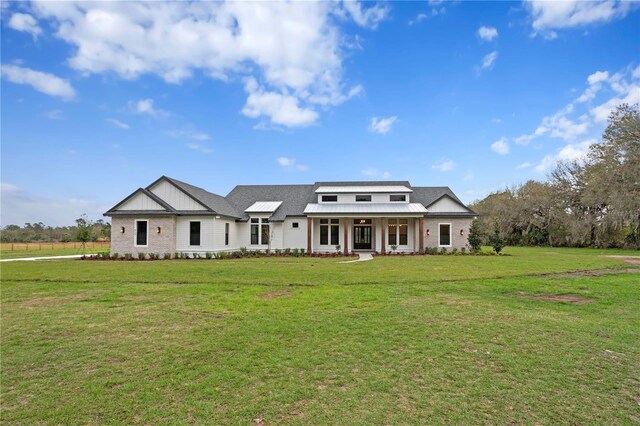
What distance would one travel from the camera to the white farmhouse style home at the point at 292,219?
21531mm

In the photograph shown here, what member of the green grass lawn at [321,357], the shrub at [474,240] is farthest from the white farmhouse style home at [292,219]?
the green grass lawn at [321,357]

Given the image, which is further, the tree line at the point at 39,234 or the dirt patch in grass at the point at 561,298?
the tree line at the point at 39,234

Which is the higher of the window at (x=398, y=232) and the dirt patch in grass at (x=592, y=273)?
the window at (x=398, y=232)

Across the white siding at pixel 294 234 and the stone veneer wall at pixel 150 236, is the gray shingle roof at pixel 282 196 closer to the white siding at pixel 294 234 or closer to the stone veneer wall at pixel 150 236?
the white siding at pixel 294 234

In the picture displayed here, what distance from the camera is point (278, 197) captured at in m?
28.0

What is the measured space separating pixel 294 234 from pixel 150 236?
9577 mm

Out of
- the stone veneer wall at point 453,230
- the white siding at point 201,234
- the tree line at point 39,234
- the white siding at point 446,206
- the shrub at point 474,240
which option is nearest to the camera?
the white siding at point 201,234

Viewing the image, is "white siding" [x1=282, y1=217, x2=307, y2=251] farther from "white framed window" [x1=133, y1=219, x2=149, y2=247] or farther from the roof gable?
"white framed window" [x1=133, y1=219, x2=149, y2=247]

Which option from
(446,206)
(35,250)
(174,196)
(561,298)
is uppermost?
(174,196)

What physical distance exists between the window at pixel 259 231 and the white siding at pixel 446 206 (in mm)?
12110

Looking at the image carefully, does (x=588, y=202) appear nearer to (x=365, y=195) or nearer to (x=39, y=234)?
(x=365, y=195)

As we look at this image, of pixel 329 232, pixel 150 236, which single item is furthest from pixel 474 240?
pixel 150 236

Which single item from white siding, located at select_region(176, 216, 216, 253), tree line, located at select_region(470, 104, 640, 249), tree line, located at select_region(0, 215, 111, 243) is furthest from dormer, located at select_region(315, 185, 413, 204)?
tree line, located at select_region(0, 215, 111, 243)

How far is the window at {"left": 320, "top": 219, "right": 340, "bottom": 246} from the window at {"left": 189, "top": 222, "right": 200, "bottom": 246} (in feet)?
29.0
